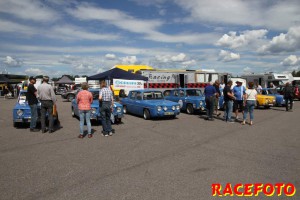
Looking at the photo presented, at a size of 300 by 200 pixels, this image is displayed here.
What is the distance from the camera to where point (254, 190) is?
3793mm

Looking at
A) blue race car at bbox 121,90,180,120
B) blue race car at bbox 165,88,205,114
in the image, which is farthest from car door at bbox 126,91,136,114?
blue race car at bbox 165,88,205,114

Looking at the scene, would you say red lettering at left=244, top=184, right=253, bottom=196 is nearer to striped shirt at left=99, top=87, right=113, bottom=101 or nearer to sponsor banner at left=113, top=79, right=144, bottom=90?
striped shirt at left=99, top=87, right=113, bottom=101

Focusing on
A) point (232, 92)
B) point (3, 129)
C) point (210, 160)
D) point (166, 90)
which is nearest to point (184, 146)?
point (210, 160)

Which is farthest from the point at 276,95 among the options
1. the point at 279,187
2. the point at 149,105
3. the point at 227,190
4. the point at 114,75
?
the point at 227,190

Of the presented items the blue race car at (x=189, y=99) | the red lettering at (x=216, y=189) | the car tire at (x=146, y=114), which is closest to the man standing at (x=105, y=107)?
the car tire at (x=146, y=114)

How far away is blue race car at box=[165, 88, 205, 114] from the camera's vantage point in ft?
41.9

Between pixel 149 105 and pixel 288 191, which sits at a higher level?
pixel 149 105

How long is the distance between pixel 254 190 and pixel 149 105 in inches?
298

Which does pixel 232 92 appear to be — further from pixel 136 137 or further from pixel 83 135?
pixel 83 135

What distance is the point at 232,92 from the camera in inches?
425

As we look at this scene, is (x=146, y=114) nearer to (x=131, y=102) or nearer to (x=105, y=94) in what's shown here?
(x=131, y=102)

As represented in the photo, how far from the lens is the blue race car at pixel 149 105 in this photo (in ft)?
35.8

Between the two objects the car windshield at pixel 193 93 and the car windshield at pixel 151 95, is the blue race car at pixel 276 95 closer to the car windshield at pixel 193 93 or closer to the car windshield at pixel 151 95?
the car windshield at pixel 193 93

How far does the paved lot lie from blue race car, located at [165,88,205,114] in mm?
4546
